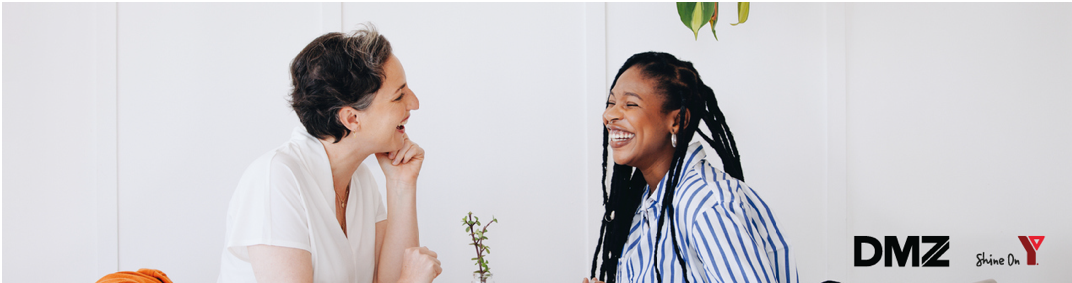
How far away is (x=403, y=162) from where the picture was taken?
5.12 ft

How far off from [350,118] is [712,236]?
82 cm

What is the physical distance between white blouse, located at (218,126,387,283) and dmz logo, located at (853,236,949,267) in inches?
73.4

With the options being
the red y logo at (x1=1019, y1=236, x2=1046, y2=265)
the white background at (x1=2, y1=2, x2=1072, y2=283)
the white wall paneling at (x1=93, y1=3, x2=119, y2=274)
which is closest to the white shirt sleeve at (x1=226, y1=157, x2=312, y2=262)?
the white background at (x1=2, y1=2, x2=1072, y2=283)

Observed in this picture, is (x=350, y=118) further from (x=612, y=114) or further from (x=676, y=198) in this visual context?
(x=676, y=198)

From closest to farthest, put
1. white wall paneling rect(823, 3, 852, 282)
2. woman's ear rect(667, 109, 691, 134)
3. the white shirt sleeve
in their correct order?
the white shirt sleeve → woman's ear rect(667, 109, 691, 134) → white wall paneling rect(823, 3, 852, 282)

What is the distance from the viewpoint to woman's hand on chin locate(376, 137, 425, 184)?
1544 millimetres

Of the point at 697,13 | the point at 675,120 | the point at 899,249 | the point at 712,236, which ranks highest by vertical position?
the point at 697,13

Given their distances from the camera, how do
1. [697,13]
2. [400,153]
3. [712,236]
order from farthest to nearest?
1. [697,13]
2. [400,153]
3. [712,236]

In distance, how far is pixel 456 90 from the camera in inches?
85.9

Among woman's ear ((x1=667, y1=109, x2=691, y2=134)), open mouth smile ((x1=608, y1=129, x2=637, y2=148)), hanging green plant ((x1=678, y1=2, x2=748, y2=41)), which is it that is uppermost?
hanging green plant ((x1=678, y1=2, x2=748, y2=41))

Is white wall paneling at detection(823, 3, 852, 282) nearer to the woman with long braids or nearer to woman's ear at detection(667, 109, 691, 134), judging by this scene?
the woman with long braids

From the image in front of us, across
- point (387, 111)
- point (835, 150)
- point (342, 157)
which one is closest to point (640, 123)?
point (387, 111)

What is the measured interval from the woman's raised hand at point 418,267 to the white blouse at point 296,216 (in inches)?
5.3

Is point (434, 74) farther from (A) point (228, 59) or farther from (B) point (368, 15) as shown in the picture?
(A) point (228, 59)
